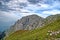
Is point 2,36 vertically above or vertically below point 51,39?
below

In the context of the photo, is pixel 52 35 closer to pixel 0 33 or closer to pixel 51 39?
pixel 51 39

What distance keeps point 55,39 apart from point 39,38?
5693 millimetres

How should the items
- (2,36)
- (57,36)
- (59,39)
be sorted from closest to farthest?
(59,39) < (57,36) < (2,36)

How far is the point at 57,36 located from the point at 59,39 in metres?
3.35

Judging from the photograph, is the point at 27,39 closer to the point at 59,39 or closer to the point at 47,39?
the point at 47,39

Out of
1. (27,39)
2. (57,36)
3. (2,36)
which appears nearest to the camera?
(57,36)

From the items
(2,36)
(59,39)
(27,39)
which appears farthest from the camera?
(2,36)

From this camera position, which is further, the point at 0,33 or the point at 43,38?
the point at 0,33

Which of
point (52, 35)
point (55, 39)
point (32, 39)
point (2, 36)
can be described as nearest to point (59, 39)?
point (55, 39)

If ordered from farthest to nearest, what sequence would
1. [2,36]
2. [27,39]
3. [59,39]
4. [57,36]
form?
[2,36]
[27,39]
[57,36]
[59,39]

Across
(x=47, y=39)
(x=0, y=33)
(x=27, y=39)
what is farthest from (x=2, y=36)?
(x=47, y=39)

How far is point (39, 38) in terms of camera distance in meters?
51.0

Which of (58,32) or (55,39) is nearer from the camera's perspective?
(55,39)

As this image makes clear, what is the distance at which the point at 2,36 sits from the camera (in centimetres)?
8256
